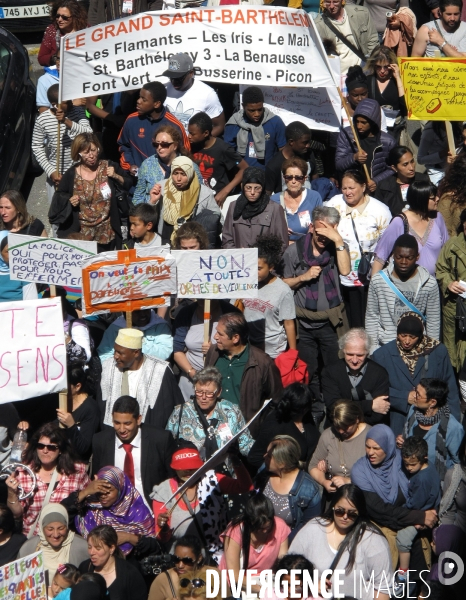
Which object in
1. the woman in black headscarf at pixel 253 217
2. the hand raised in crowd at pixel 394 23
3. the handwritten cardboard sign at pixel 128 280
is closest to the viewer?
the handwritten cardboard sign at pixel 128 280

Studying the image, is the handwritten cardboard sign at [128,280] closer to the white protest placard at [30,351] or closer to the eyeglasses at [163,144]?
the white protest placard at [30,351]

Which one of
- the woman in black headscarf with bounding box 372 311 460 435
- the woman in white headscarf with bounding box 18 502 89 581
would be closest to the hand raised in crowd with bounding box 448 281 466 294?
the woman in black headscarf with bounding box 372 311 460 435

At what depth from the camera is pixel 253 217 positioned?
10.3 metres

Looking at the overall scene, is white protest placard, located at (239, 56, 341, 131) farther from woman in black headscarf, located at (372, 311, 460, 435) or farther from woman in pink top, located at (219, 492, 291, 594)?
woman in pink top, located at (219, 492, 291, 594)

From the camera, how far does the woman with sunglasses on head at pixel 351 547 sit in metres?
7.25

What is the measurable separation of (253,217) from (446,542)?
11.9 ft

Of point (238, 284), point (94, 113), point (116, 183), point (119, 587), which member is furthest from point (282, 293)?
point (94, 113)

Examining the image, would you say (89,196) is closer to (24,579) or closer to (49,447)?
(49,447)

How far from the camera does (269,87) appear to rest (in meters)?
12.2

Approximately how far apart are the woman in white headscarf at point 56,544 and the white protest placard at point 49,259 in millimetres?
2341

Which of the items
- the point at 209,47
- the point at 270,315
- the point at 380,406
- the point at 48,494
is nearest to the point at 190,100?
the point at 209,47

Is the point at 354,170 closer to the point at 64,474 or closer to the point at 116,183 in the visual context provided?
the point at 116,183

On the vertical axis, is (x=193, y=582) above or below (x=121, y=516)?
A: below

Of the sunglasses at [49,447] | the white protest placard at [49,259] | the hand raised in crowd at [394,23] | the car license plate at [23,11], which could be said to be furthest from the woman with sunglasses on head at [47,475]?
the car license plate at [23,11]
